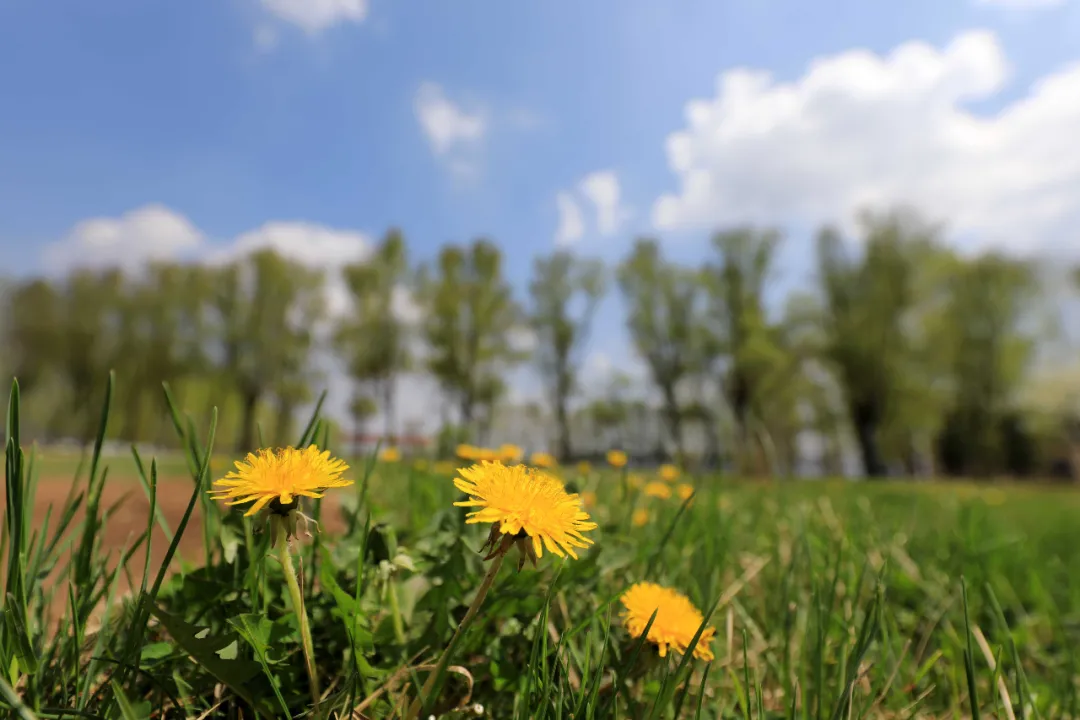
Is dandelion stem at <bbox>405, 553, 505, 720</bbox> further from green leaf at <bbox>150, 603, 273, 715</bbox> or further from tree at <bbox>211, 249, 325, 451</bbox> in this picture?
tree at <bbox>211, 249, 325, 451</bbox>

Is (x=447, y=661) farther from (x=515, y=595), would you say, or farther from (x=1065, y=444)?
(x=1065, y=444)

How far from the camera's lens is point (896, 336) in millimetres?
21906

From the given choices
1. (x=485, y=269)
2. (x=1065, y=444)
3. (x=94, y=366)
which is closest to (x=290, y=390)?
(x=94, y=366)

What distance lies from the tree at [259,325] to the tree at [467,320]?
6.08m

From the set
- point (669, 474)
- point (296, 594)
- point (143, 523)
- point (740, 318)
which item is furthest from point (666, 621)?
point (740, 318)

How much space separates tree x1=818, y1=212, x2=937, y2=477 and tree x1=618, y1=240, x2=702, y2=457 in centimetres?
556

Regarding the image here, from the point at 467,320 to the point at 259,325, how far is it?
9132mm

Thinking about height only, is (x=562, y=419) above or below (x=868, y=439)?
above

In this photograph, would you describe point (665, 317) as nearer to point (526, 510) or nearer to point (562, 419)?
point (562, 419)

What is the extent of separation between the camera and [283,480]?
20.8 inches

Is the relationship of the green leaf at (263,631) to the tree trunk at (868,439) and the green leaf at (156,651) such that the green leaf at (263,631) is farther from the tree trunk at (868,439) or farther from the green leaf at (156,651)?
the tree trunk at (868,439)

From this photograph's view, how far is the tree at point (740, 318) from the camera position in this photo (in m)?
22.9

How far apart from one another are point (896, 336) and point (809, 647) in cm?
2453

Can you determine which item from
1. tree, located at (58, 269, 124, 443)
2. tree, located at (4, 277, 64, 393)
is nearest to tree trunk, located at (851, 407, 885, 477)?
tree, located at (58, 269, 124, 443)
